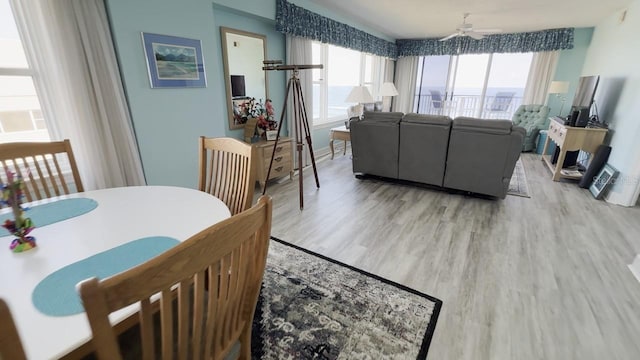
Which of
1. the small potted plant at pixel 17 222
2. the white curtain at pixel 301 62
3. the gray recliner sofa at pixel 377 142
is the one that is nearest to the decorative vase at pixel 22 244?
the small potted plant at pixel 17 222

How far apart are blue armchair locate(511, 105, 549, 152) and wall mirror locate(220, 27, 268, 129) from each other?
489cm

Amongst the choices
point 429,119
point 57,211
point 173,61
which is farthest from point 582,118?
point 57,211

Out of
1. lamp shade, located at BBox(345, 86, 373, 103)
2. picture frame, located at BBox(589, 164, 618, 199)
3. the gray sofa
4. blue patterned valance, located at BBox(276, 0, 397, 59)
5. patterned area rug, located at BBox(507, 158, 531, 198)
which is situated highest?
blue patterned valance, located at BBox(276, 0, 397, 59)

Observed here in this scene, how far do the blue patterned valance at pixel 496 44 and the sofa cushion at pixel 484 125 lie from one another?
4394mm

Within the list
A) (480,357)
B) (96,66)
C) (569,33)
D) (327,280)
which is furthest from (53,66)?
(569,33)

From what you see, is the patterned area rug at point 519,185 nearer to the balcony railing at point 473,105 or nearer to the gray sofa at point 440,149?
the gray sofa at point 440,149

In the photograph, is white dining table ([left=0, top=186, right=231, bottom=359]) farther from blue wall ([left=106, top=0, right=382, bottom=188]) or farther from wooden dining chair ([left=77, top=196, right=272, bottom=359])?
blue wall ([left=106, top=0, right=382, bottom=188])

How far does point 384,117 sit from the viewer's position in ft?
11.2

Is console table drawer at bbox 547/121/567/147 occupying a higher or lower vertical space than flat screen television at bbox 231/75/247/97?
lower

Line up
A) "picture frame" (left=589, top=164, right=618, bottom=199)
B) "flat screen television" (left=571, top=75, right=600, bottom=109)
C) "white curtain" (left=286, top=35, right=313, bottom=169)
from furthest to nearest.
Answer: "white curtain" (left=286, top=35, right=313, bottom=169), "flat screen television" (left=571, top=75, right=600, bottom=109), "picture frame" (left=589, top=164, right=618, bottom=199)

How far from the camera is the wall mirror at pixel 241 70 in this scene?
3197 mm

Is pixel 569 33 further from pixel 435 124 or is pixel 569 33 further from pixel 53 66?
pixel 53 66

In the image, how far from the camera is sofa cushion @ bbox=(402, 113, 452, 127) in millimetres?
3084

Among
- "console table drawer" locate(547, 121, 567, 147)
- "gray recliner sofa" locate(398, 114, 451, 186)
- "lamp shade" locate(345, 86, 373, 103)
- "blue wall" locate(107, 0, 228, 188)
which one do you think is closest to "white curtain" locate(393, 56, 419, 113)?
"console table drawer" locate(547, 121, 567, 147)
